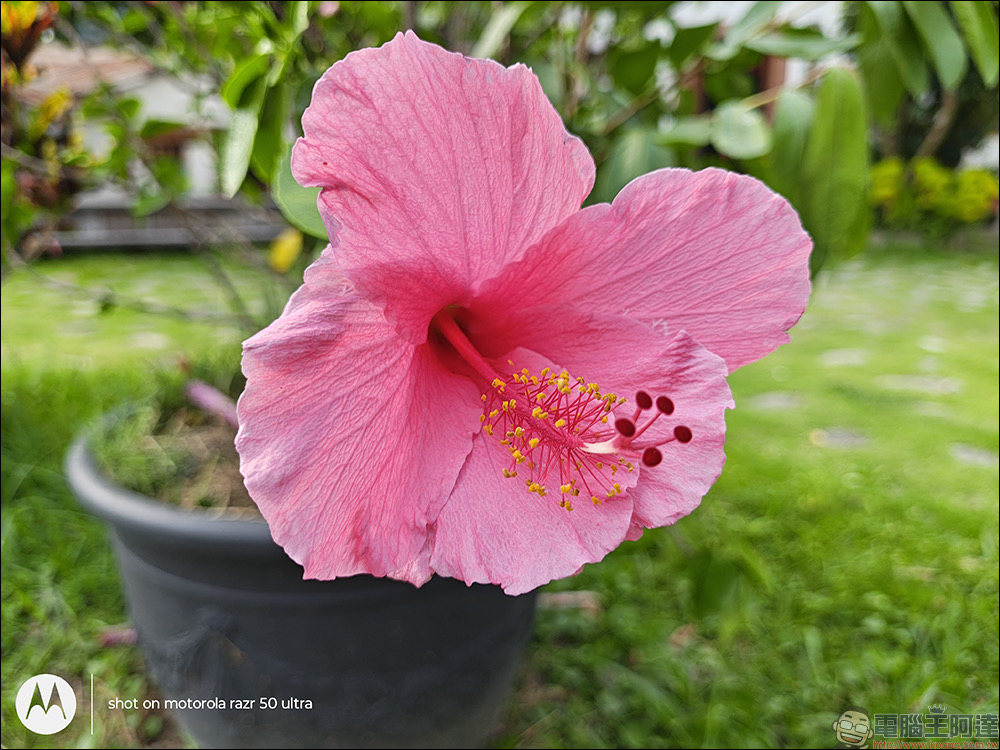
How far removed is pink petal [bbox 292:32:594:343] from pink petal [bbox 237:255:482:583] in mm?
31

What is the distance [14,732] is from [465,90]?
4.42ft

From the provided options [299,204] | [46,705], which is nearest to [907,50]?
[299,204]

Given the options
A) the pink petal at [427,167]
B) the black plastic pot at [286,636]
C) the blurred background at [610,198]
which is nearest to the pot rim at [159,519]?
the black plastic pot at [286,636]

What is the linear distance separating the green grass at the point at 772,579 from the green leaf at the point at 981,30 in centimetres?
63

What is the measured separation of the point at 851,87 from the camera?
0.79 metres

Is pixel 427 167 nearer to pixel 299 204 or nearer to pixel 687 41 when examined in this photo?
pixel 299 204

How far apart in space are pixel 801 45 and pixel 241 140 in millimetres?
662

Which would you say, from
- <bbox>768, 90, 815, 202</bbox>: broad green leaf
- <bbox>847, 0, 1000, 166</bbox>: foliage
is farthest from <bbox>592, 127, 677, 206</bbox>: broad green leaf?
<bbox>847, 0, 1000, 166</bbox>: foliage

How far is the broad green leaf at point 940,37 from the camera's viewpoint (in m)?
0.75

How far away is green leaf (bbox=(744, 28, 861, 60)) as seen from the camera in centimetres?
87

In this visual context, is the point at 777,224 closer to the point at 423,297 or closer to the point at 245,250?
the point at 423,297

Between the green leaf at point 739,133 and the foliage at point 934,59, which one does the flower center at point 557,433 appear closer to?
the green leaf at point 739,133

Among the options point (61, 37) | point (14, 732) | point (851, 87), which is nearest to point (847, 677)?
point (851, 87)

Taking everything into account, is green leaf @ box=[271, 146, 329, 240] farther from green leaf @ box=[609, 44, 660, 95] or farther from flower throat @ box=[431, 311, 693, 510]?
green leaf @ box=[609, 44, 660, 95]
